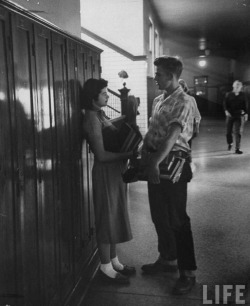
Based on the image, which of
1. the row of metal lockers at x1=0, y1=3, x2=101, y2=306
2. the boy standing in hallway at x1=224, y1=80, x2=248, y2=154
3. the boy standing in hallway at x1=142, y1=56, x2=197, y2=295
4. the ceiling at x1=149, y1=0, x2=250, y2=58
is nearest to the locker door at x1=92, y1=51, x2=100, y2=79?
the row of metal lockers at x1=0, y1=3, x2=101, y2=306

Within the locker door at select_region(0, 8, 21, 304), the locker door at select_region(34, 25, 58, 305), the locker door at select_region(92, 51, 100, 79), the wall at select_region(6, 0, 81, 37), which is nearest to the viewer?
the locker door at select_region(0, 8, 21, 304)

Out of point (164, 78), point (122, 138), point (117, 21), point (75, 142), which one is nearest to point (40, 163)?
point (75, 142)

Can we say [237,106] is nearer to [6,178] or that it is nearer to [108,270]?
[108,270]

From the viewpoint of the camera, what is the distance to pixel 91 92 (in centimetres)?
317

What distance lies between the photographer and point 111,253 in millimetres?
3463

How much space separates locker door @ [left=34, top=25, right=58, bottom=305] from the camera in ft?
7.55

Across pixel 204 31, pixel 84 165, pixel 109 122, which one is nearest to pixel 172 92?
pixel 109 122

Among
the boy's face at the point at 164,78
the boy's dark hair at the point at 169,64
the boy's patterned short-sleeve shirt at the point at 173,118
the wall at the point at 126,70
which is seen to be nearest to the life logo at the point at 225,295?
the boy's patterned short-sleeve shirt at the point at 173,118

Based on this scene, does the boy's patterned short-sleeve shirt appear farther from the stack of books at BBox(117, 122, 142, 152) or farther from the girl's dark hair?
the girl's dark hair

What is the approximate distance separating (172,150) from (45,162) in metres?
1.11

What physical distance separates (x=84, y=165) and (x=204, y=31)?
58.0 ft

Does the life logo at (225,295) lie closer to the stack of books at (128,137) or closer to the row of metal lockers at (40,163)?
the row of metal lockers at (40,163)

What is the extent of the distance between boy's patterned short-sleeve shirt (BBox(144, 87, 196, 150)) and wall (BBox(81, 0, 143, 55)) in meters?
9.23

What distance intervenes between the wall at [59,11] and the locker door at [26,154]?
2.59ft
